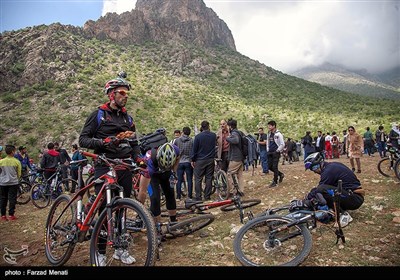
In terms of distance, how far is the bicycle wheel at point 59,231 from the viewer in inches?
143

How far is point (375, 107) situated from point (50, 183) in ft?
156

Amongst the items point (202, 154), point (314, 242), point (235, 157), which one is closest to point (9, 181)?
point (202, 154)

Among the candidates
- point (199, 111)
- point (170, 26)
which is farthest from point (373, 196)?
point (170, 26)

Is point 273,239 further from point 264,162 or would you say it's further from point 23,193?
point 23,193

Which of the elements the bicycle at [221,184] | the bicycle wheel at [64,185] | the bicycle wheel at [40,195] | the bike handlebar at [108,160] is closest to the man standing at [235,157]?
the bicycle at [221,184]

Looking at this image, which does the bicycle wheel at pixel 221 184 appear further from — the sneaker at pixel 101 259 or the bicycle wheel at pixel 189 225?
the sneaker at pixel 101 259

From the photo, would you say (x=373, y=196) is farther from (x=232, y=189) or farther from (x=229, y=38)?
(x=229, y=38)

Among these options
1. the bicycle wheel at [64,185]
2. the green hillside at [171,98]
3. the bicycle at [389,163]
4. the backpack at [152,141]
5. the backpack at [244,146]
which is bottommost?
the bicycle wheel at [64,185]

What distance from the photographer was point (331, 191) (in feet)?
14.8

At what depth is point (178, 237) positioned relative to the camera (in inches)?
181

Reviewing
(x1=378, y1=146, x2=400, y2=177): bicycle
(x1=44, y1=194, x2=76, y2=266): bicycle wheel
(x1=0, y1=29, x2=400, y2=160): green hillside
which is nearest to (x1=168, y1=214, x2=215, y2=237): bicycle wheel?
(x1=44, y1=194, x2=76, y2=266): bicycle wheel

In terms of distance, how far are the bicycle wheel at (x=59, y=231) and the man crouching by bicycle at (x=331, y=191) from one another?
3.41 meters

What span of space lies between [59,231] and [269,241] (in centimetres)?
300
